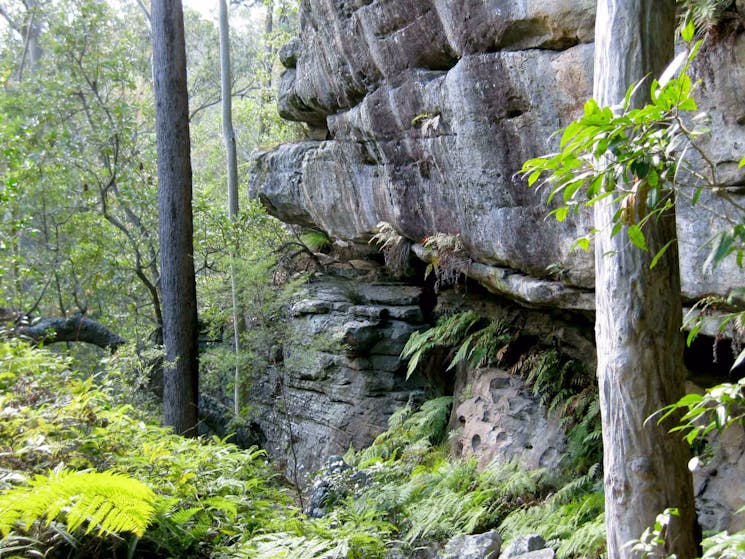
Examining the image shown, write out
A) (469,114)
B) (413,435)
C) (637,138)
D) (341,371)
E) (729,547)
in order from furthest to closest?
(341,371) → (413,435) → (469,114) → (637,138) → (729,547)

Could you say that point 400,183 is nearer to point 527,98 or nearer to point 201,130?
point 527,98

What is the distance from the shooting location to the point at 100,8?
43.6 feet

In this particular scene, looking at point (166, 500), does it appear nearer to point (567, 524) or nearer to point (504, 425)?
point (567, 524)

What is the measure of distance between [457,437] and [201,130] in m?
16.5

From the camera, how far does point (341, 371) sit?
35.7 ft

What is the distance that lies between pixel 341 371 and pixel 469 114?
17.7 feet

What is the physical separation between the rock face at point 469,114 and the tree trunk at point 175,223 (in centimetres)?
199

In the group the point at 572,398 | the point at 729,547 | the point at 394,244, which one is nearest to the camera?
the point at 729,547

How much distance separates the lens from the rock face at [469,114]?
496cm

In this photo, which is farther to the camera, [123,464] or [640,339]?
[640,339]

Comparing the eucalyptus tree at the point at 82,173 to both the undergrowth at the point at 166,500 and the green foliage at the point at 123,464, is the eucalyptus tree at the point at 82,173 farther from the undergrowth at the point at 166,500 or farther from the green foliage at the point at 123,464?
the green foliage at the point at 123,464

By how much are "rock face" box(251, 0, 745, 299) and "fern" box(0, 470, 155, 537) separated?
336 cm

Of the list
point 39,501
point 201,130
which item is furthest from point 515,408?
point 201,130

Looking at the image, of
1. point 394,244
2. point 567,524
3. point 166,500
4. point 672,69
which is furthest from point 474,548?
point 394,244
